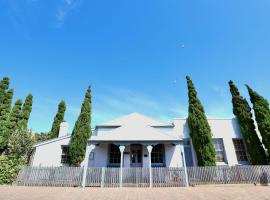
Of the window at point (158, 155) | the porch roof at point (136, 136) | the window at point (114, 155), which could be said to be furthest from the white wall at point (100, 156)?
the window at point (158, 155)

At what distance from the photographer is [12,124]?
2452cm

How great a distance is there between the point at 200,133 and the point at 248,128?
490cm

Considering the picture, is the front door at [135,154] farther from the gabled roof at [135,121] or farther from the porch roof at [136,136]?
the gabled roof at [135,121]

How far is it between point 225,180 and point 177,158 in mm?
4592

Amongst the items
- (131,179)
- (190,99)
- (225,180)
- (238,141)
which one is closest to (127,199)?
(131,179)

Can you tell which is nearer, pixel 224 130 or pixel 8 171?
pixel 8 171

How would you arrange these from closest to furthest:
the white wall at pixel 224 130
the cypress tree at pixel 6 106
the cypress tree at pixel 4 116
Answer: the white wall at pixel 224 130 → the cypress tree at pixel 4 116 → the cypress tree at pixel 6 106

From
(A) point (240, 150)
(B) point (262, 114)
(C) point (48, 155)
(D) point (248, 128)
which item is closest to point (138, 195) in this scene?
(C) point (48, 155)

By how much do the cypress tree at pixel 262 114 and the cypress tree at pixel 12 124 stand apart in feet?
101

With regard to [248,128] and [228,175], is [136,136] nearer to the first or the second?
[228,175]

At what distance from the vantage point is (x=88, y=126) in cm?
1788

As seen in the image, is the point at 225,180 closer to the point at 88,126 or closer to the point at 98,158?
the point at 98,158

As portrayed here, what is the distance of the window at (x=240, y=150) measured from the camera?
1641 cm

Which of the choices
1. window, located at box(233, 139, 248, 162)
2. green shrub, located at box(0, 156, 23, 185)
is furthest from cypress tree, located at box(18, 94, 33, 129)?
window, located at box(233, 139, 248, 162)
